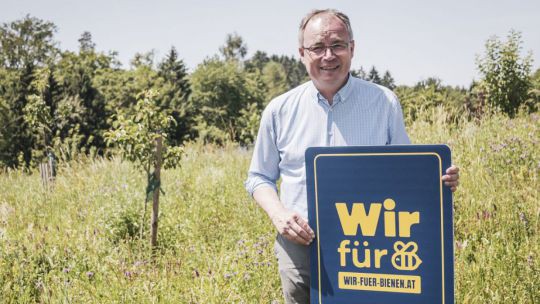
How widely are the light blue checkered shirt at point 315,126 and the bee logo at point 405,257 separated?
1.55ft

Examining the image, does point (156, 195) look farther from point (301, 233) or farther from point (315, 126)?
point (301, 233)

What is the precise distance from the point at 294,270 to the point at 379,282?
47 cm

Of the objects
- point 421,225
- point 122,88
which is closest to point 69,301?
point 421,225

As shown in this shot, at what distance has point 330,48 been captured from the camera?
1.78 metres

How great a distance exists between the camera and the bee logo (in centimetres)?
151

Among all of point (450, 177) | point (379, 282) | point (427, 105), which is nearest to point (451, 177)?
point (450, 177)

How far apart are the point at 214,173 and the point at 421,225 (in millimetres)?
4808

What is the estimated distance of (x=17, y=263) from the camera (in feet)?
12.2

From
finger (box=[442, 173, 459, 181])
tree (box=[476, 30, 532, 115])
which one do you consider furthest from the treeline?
finger (box=[442, 173, 459, 181])

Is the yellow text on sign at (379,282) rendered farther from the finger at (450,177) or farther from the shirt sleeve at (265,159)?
the shirt sleeve at (265,159)

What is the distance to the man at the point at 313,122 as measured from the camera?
181 centimetres

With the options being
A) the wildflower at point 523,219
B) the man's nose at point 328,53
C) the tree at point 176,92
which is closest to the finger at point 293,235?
the man's nose at point 328,53

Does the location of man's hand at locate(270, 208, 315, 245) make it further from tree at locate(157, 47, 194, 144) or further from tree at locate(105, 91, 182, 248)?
tree at locate(157, 47, 194, 144)

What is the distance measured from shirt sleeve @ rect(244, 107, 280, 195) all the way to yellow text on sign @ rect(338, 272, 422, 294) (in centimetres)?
58
